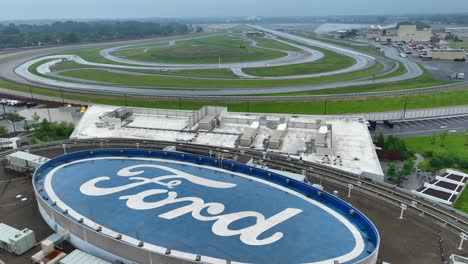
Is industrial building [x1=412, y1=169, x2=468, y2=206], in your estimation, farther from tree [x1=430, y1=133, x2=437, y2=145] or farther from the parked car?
the parked car

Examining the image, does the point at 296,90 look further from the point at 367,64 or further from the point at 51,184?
the point at 51,184

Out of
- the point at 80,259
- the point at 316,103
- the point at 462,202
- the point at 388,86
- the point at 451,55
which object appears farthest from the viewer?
the point at 451,55

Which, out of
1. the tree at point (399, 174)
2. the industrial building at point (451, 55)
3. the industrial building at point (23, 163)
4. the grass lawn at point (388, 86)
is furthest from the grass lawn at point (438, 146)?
the industrial building at point (451, 55)

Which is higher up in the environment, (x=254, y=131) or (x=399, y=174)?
(x=254, y=131)

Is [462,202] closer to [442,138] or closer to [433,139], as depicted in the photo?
[433,139]

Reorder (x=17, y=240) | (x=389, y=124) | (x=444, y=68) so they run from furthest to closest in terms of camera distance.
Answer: (x=444, y=68) < (x=389, y=124) < (x=17, y=240)

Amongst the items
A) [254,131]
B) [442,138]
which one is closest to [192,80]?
[254,131]

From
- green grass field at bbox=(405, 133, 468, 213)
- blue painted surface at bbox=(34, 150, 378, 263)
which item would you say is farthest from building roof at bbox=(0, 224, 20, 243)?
green grass field at bbox=(405, 133, 468, 213)
